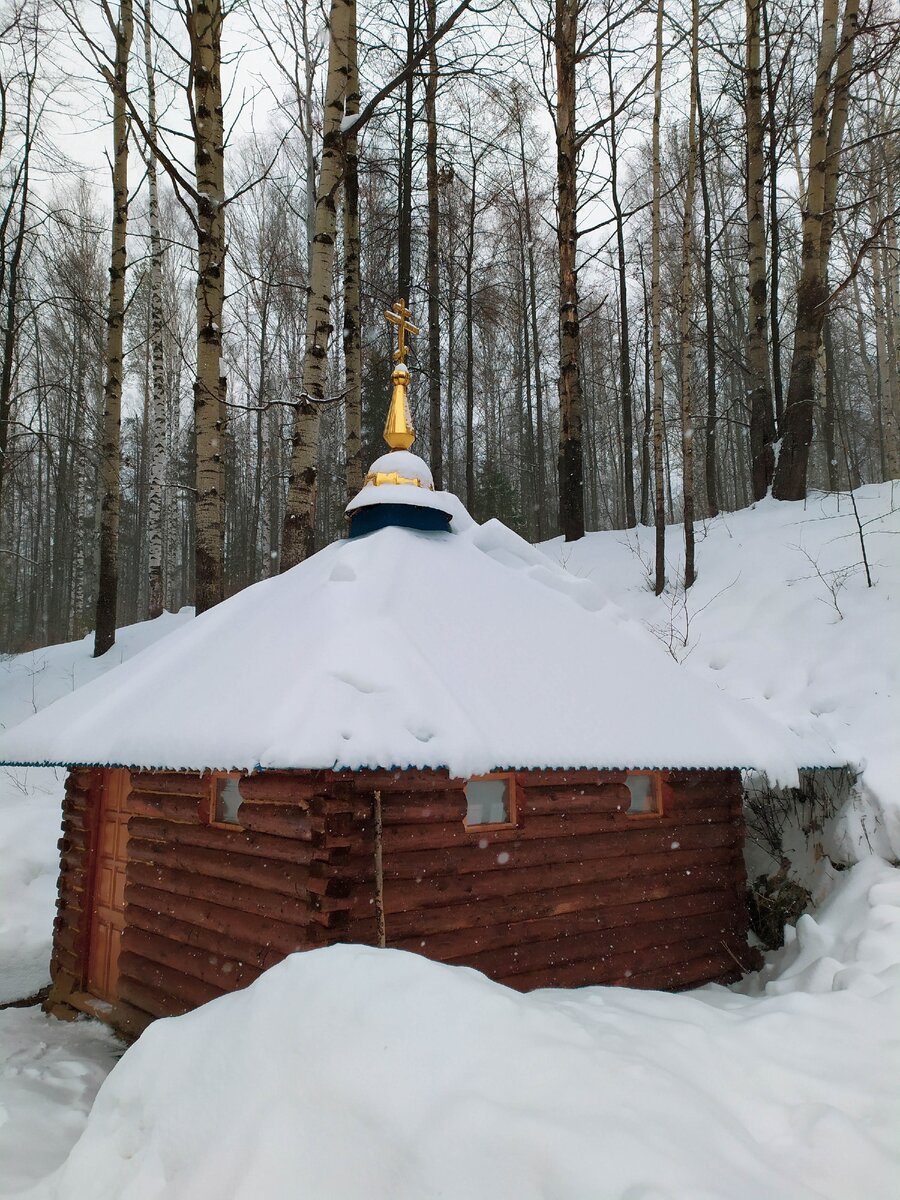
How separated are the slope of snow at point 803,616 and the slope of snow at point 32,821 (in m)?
7.30

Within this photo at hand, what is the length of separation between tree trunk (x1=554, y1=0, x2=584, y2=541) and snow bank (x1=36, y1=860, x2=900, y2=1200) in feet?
34.7

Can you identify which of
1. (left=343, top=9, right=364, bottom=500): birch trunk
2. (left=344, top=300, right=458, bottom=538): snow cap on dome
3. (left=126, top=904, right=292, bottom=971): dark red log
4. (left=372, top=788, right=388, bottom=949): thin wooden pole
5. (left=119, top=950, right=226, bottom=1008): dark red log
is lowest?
(left=119, top=950, right=226, bottom=1008): dark red log

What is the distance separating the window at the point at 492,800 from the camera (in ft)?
17.8

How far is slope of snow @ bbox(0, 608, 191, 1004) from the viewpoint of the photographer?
27.8ft

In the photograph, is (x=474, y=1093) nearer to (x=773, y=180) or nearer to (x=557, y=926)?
(x=557, y=926)

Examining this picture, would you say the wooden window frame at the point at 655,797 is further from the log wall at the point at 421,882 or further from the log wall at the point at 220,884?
the log wall at the point at 220,884

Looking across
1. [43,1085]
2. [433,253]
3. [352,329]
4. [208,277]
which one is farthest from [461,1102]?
[433,253]

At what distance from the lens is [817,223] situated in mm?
11383

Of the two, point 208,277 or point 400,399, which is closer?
point 400,399

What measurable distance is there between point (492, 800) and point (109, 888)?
12.4ft

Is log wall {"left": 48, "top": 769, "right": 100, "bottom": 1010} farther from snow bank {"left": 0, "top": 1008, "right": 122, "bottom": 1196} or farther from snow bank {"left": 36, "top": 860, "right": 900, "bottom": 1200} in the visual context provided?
snow bank {"left": 36, "top": 860, "right": 900, "bottom": 1200}

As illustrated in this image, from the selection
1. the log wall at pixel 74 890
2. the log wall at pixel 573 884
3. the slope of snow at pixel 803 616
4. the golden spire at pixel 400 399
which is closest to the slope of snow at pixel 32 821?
the log wall at pixel 74 890

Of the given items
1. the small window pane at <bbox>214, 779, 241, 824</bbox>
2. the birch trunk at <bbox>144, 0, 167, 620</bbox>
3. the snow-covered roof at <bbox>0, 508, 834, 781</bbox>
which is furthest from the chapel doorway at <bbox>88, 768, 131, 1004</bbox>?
the birch trunk at <bbox>144, 0, 167, 620</bbox>

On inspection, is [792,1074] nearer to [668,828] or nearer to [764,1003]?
[764,1003]
